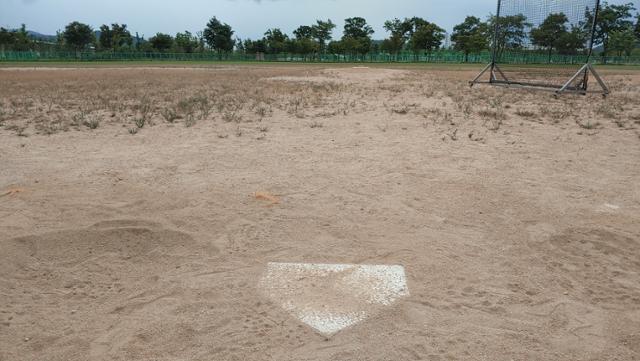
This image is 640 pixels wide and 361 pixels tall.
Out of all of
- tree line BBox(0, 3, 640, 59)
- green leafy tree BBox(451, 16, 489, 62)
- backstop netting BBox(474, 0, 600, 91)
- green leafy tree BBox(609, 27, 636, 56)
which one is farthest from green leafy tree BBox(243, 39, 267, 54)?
backstop netting BBox(474, 0, 600, 91)

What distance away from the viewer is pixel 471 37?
62.1 meters

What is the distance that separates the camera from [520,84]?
12.6 metres

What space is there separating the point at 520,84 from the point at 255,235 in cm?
1137

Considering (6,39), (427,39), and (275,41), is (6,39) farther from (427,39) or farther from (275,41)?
(427,39)

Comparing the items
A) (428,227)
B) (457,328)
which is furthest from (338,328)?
(428,227)

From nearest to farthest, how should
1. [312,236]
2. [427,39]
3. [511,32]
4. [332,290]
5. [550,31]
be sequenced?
[332,290]
[312,236]
[550,31]
[511,32]
[427,39]

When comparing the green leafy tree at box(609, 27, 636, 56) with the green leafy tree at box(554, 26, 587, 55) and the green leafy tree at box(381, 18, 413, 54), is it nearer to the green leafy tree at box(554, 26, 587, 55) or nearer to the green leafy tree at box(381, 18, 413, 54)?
the green leafy tree at box(381, 18, 413, 54)

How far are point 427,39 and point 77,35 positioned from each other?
56.2 meters

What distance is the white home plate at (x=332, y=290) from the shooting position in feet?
8.66

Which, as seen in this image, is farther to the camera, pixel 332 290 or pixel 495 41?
pixel 495 41

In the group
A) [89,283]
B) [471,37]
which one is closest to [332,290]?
[89,283]

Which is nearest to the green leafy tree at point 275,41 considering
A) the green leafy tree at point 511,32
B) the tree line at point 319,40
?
the tree line at point 319,40

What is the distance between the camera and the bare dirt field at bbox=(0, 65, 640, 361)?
2471 millimetres

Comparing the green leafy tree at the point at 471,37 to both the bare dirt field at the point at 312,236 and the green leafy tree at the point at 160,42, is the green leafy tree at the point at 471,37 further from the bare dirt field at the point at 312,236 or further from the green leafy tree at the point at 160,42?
the bare dirt field at the point at 312,236
